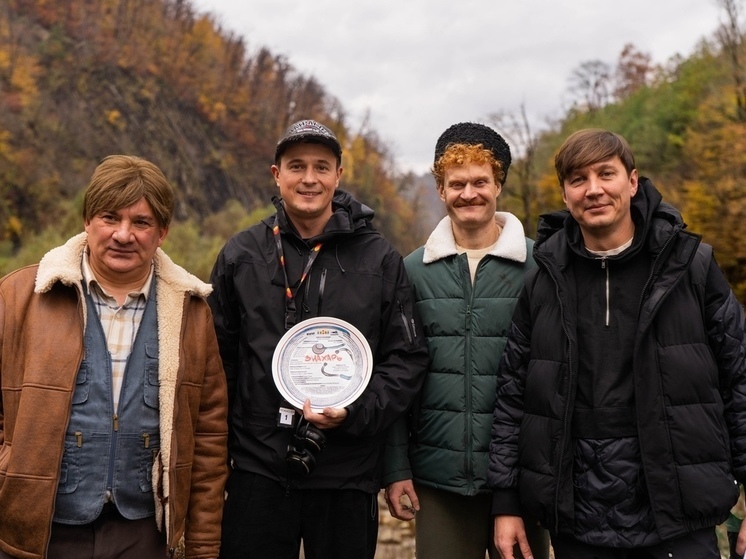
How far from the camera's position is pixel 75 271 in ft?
8.98

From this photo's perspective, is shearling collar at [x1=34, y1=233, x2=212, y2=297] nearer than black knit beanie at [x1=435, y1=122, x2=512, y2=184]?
Yes

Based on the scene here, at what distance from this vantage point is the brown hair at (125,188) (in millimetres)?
2775

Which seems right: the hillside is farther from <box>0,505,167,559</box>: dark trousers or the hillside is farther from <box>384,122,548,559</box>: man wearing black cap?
<box>0,505,167,559</box>: dark trousers

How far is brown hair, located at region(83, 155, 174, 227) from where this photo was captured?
278 centimetres

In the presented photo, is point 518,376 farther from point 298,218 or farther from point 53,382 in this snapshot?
point 53,382

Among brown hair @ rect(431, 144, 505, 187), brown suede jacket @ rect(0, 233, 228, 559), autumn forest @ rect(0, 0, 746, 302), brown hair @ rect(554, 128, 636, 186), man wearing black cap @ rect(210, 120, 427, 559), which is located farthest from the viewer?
autumn forest @ rect(0, 0, 746, 302)

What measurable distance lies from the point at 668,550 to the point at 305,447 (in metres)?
1.54

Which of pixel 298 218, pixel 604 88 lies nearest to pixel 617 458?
pixel 298 218

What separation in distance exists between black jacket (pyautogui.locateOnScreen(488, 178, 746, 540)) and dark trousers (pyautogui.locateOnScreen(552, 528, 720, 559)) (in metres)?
0.09

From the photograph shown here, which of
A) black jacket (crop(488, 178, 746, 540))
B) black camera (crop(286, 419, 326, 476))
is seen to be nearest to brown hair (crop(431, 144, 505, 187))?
black jacket (crop(488, 178, 746, 540))

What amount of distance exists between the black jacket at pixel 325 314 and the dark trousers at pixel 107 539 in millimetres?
550

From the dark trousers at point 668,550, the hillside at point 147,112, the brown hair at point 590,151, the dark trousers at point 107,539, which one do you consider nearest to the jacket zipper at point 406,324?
the brown hair at point 590,151

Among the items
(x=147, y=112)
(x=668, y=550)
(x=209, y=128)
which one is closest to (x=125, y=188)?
(x=668, y=550)

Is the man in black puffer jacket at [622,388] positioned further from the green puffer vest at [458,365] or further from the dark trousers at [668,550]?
the green puffer vest at [458,365]
